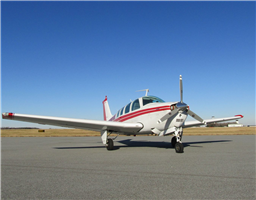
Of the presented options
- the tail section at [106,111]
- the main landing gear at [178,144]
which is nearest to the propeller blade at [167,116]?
the main landing gear at [178,144]

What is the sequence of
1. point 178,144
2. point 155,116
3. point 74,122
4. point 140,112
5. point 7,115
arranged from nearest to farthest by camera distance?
1. point 178,144
2. point 7,115
3. point 155,116
4. point 74,122
5. point 140,112

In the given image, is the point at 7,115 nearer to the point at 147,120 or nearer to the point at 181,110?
the point at 147,120

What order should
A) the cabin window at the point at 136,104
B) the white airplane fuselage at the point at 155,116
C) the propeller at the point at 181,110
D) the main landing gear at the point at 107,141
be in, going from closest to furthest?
the propeller at the point at 181,110
the white airplane fuselage at the point at 155,116
the main landing gear at the point at 107,141
the cabin window at the point at 136,104

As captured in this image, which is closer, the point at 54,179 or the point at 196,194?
the point at 196,194

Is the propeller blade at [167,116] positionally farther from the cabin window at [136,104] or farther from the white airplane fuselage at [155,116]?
the cabin window at [136,104]

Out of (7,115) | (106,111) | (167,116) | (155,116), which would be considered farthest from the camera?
(106,111)

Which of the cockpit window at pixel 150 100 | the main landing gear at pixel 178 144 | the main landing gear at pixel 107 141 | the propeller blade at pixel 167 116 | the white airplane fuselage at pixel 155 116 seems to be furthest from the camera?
the cockpit window at pixel 150 100

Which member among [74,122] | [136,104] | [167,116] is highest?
[136,104]

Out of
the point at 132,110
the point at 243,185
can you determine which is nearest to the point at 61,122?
the point at 132,110

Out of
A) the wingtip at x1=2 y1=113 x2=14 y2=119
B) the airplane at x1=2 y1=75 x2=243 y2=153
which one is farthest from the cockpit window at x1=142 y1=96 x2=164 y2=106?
the wingtip at x1=2 y1=113 x2=14 y2=119

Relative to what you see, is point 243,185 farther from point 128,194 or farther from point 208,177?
point 128,194

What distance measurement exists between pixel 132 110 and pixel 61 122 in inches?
173

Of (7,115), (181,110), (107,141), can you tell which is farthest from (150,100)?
(7,115)

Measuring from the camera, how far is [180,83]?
9883 millimetres
